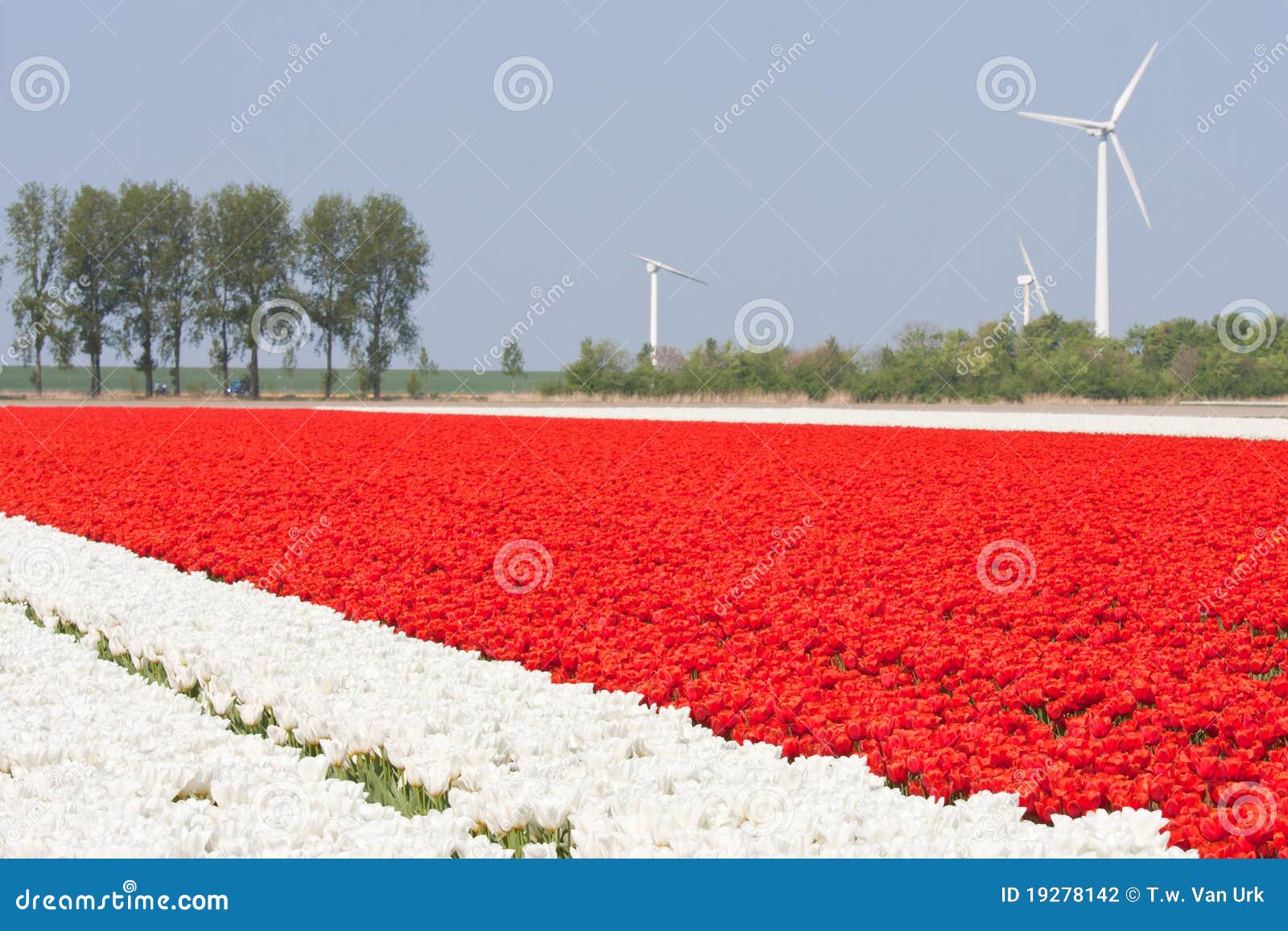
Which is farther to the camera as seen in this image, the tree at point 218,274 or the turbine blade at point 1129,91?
the tree at point 218,274

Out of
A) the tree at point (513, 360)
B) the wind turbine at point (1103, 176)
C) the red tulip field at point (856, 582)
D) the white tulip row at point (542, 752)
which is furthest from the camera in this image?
the tree at point (513, 360)

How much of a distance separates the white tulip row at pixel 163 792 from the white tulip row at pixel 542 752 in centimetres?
5

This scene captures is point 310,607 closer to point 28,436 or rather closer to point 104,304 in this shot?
point 28,436

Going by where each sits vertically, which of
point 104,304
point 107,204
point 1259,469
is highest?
point 107,204

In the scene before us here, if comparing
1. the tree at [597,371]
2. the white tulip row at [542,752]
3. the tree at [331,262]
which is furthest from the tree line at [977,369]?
the white tulip row at [542,752]

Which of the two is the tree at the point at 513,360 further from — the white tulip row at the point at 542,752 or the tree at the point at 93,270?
the white tulip row at the point at 542,752

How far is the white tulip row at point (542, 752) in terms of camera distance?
3.71m

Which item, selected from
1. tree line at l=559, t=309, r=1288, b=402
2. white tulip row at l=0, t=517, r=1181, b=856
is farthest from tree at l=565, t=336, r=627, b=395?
white tulip row at l=0, t=517, r=1181, b=856

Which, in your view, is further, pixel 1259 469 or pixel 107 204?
pixel 107 204

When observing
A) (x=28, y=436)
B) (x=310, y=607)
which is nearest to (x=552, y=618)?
(x=310, y=607)

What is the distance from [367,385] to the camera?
6681 cm

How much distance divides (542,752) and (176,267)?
221ft

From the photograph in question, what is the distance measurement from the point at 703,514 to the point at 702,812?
301 inches

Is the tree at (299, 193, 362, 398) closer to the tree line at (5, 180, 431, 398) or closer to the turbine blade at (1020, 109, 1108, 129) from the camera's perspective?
the tree line at (5, 180, 431, 398)
